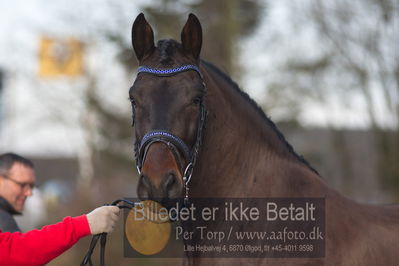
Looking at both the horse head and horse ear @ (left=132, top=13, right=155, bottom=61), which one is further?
horse ear @ (left=132, top=13, right=155, bottom=61)

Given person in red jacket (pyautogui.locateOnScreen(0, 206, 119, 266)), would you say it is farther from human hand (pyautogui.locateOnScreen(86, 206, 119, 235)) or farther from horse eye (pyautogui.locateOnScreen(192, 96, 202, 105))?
horse eye (pyautogui.locateOnScreen(192, 96, 202, 105))

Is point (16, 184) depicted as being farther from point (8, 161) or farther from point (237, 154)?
point (237, 154)

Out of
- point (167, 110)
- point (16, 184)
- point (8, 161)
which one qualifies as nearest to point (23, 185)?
point (16, 184)

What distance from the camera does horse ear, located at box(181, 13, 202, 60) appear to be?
3549mm

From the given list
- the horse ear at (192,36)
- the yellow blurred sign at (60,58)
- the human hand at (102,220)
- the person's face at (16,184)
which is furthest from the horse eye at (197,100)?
the yellow blurred sign at (60,58)

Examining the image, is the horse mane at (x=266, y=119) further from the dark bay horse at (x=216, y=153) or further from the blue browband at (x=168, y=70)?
the blue browband at (x=168, y=70)

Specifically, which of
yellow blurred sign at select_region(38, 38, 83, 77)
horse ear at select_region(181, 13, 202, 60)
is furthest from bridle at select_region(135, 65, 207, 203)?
yellow blurred sign at select_region(38, 38, 83, 77)

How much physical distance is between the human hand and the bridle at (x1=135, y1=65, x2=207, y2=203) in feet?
1.16

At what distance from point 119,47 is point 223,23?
3.06 m

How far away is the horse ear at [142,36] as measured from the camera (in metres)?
3.59

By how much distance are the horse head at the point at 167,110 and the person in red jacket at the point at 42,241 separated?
495 mm

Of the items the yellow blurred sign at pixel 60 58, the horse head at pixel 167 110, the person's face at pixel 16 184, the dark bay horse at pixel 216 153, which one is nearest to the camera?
the horse head at pixel 167 110

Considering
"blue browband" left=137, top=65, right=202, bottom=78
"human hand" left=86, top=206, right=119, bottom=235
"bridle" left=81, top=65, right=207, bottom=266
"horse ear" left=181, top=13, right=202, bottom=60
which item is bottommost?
"human hand" left=86, top=206, right=119, bottom=235

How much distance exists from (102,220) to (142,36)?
123 cm
